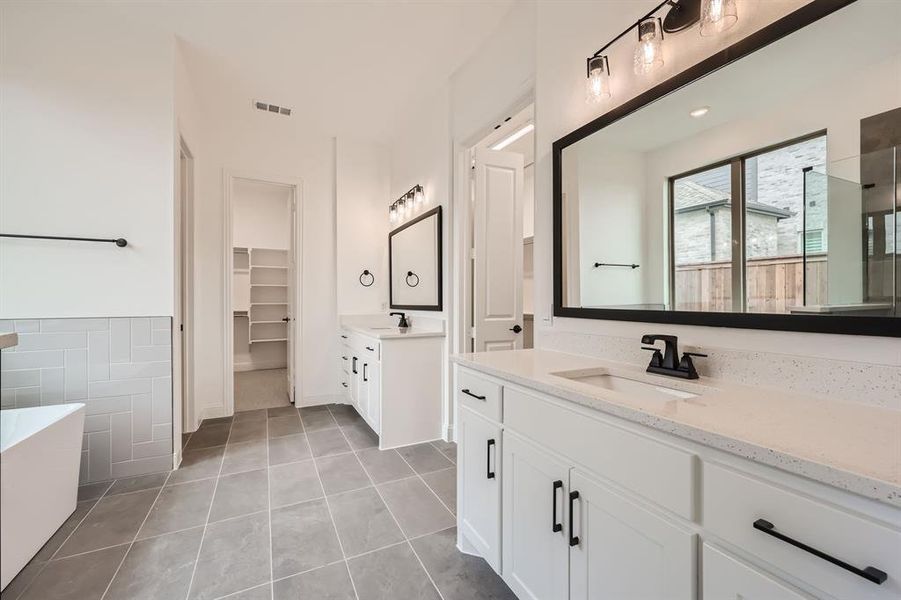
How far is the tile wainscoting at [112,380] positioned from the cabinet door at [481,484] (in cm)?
202

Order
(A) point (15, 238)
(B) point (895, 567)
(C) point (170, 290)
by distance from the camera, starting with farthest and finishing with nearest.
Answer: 1. (C) point (170, 290)
2. (A) point (15, 238)
3. (B) point (895, 567)

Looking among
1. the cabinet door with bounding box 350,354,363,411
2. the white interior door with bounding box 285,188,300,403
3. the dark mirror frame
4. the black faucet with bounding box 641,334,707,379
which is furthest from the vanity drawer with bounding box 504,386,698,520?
the white interior door with bounding box 285,188,300,403

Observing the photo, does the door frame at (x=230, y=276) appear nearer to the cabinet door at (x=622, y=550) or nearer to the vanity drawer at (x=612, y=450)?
the vanity drawer at (x=612, y=450)

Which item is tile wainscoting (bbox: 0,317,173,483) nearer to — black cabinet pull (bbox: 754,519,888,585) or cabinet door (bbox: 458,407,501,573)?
cabinet door (bbox: 458,407,501,573)

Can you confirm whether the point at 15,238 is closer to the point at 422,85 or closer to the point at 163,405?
the point at 163,405

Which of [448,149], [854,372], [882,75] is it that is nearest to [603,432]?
[854,372]

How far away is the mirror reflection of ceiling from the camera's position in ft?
3.04

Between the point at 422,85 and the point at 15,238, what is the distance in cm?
276

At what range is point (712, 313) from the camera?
4.04 feet

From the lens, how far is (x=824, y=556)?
62 centimetres

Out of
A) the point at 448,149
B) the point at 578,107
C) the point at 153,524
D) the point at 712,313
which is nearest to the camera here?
the point at 712,313

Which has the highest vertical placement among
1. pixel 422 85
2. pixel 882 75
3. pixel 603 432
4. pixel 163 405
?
pixel 422 85

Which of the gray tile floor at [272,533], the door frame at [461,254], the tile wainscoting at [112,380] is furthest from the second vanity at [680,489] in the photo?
the tile wainscoting at [112,380]

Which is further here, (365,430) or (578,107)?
(365,430)
